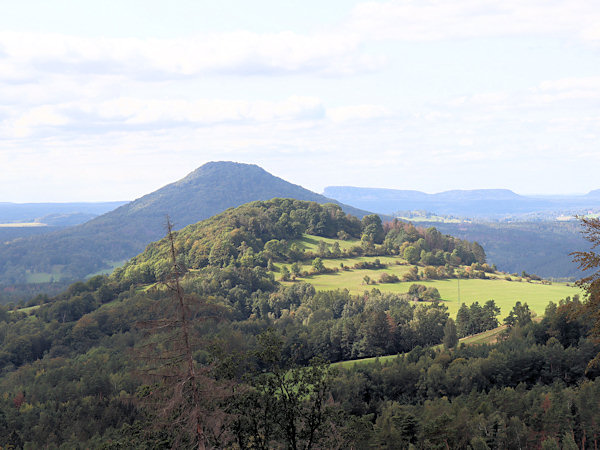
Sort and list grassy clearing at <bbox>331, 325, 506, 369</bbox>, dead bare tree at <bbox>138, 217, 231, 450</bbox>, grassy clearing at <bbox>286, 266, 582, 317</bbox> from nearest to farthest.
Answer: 1. dead bare tree at <bbox>138, 217, 231, 450</bbox>
2. grassy clearing at <bbox>331, 325, 506, 369</bbox>
3. grassy clearing at <bbox>286, 266, 582, 317</bbox>

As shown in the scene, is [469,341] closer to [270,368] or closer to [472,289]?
[472,289]

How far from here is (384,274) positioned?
106 metres

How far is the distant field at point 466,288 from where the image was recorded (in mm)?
88812

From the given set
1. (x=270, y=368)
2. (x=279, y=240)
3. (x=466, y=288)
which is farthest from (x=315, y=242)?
(x=270, y=368)

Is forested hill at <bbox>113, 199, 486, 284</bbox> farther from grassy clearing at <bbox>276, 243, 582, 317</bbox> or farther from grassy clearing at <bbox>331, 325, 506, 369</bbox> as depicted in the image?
grassy clearing at <bbox>331, 325, 506, 369</bbox>

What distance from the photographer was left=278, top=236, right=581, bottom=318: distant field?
88.8m

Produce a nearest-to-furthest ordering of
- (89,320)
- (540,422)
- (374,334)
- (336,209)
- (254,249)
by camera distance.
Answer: (540,422)
(374,334)
(89,320)
(254,249)
(336,209)

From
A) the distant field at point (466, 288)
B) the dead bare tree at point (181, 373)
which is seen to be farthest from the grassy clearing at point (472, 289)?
the dead bare tree at point (181, 373)

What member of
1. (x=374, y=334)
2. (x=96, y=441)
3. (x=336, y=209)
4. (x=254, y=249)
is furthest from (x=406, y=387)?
(x=336, y=209)

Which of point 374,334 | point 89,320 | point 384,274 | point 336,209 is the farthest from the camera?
point 336,209

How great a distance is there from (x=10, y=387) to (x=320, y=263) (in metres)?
68.7

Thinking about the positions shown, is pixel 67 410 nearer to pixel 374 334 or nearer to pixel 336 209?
pixel 374 334

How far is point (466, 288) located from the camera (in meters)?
99.9

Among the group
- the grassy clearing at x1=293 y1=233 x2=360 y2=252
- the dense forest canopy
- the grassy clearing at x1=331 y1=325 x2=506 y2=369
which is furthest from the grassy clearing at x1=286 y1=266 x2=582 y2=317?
the grassy clearing at x1=293 y1=233 x2=360 y2=252
